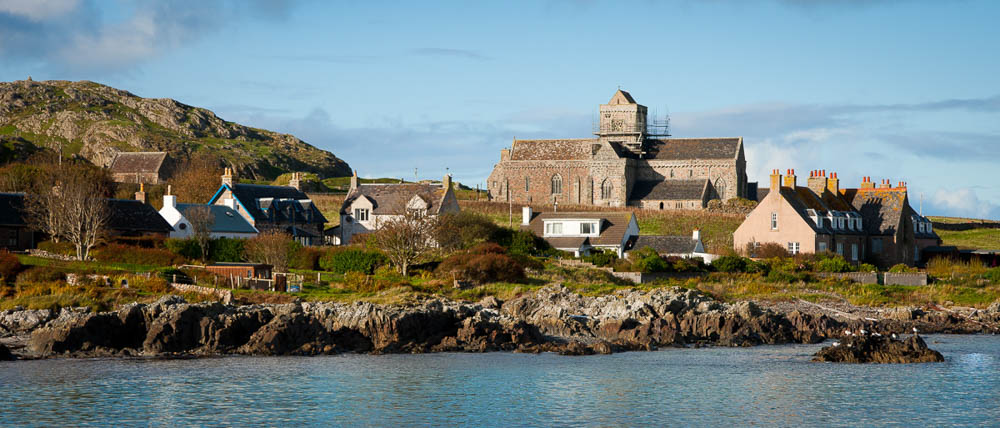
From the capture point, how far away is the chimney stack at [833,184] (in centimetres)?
6900

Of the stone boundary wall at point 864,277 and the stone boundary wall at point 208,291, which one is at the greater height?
the stone boundary wall at point 864,277

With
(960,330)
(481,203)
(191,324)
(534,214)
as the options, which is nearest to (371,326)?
(191,324)

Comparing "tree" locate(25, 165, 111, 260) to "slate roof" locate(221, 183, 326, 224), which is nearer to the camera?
"tree" locate(25, 165, 111, 260)

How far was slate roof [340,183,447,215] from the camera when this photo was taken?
245 feet

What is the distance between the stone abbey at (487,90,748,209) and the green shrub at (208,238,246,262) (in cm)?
5101

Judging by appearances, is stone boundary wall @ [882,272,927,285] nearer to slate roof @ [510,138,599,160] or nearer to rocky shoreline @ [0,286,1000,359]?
rocky shoreline @ [0,286,1000,359]

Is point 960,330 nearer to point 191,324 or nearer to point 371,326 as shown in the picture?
point 371,326

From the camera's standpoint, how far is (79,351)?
3219 centimetres

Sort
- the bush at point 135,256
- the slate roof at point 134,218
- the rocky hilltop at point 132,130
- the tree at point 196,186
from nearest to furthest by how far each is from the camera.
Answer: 1. the bush at point 135,256
2. the slate roof at point 134,218
3. the tree at point 196,186
4. the rocky hilltop at point 132,130

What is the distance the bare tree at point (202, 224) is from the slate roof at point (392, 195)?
577 inches

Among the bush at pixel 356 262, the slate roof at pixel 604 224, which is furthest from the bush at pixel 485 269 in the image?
the slate roof at pixel 604 224

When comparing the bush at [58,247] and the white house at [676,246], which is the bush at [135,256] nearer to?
the bush at [58,247]

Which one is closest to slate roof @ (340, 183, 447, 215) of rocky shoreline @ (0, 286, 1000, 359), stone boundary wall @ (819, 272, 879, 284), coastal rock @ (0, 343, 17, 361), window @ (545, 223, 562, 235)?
window @ (545, 223, 562, 235)

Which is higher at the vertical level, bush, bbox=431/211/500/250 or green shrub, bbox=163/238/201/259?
bush, bbox=431/211/500/250
